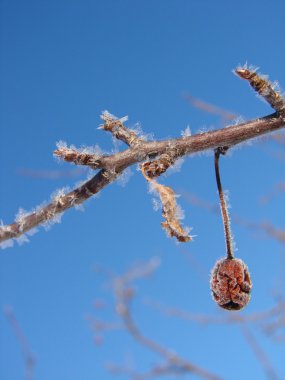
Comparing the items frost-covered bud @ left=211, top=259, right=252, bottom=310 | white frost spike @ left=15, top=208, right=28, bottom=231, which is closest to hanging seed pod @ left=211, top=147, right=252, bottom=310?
frost-covered bud @ left=211, top=259, right=252, bottom=310

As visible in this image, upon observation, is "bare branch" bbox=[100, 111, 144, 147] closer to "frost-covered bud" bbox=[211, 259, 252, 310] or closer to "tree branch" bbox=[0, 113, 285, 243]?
"tree branch" bbox=[0, 113, 285, 243]

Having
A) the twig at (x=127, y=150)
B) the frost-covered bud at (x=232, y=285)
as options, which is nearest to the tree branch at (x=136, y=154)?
the twig at (x=127, y=150)

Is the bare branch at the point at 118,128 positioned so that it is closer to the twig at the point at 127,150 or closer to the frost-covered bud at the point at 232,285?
the twig at the point at 127,150

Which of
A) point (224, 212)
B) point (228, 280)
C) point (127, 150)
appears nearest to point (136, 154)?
point (127, 150)

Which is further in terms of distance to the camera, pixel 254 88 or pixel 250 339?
pixel 250 339

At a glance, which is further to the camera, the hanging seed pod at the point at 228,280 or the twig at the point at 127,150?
the hanging seed pod at the point at 228,280

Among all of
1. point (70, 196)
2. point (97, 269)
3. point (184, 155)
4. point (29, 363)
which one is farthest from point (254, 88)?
point (97, 269)

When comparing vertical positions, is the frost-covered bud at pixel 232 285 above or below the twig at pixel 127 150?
below

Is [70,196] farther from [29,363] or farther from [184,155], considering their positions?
[29,363]

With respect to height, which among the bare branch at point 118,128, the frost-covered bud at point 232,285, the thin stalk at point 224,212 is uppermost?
the bare branch at point 118,128
